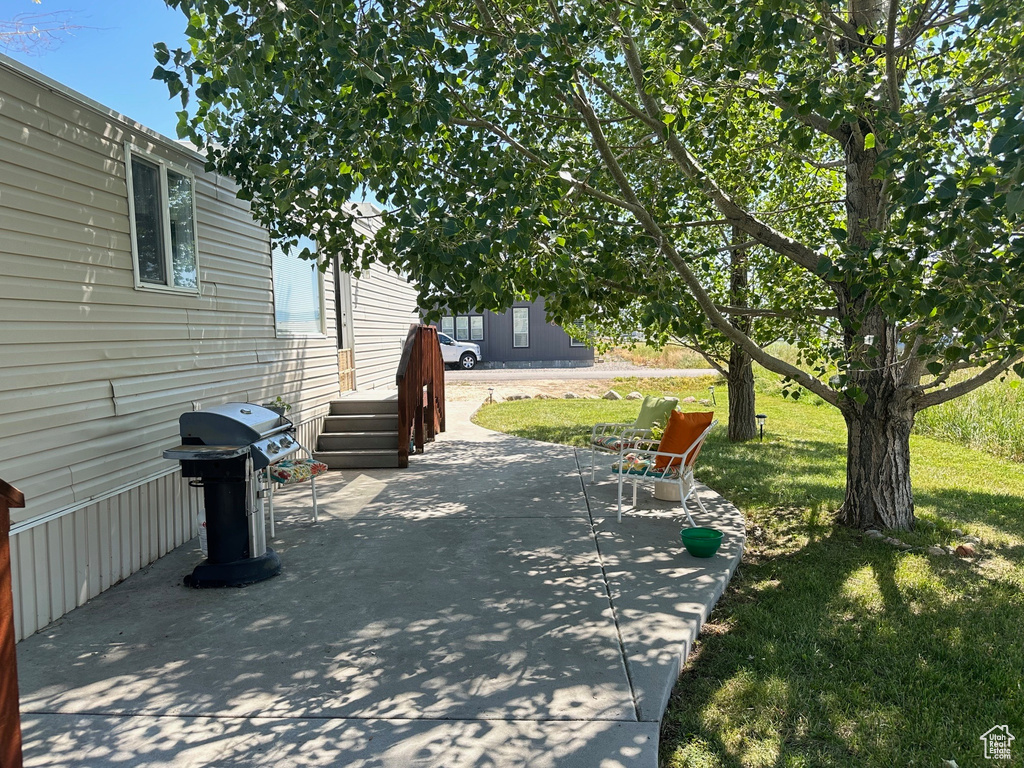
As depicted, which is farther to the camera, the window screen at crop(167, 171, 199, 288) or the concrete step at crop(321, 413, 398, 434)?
the concrete step at crop(321, 413, 398, 434)

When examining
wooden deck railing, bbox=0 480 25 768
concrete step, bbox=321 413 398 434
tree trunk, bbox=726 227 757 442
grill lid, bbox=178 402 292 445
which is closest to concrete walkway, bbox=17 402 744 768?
wooden deck railing, bbox=0 480 25 768

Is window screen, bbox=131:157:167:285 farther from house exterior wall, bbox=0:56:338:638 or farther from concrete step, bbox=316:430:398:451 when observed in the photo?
concrete step, bbox=316:430:398:451

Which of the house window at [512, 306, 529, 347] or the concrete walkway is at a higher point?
the house window at [512, 306, 529, 347]

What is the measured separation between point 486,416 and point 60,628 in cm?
988

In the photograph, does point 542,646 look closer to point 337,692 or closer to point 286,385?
point 337,692

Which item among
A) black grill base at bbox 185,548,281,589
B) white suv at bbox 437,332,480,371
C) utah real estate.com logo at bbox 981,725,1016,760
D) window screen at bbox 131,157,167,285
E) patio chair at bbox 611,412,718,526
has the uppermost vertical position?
window screen at bbox 131,157,167,285

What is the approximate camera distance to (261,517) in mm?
4781

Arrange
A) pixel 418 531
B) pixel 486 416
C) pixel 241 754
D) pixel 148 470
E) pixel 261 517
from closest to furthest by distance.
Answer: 1. pixel 241 754
2. pixel 261 517
3. pixel 148 470
4. pixel 418 531
5. pixel 486 416

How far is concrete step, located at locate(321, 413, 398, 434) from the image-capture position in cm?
891

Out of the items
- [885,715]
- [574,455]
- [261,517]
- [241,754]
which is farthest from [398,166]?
[574,455]

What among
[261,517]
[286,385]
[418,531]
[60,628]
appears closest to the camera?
[60,628]

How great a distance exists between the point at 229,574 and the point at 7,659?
7.62 feet

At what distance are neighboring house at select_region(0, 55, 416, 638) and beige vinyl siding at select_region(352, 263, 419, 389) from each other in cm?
393

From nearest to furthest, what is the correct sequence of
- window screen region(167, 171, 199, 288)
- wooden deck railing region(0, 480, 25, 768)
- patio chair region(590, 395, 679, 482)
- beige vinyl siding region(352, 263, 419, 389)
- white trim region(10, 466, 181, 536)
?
wooden deck railing region(0, 480, 25, 768)
white trim region(10, 466, 181, 536)
window screen region(167, 171, 199, 288)
patio chair region(590, 395, 679, 482)
beige vinyl siding region(352, 263, 419, 389)
